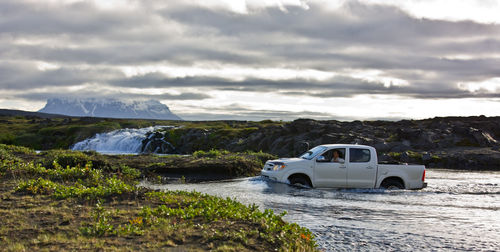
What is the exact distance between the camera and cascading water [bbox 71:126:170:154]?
56.5 m

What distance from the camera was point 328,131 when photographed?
154 feet

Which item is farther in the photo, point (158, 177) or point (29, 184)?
point (158, 177)

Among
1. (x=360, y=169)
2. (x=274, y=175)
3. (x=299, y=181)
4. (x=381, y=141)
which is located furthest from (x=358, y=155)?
(x=381, y=141)

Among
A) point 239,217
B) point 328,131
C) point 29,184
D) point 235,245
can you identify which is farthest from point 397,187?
point 328,131

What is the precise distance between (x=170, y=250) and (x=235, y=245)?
1.19m

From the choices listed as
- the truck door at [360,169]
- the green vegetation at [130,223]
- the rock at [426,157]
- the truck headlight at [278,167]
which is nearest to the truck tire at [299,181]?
the truck headlight at [278,167]

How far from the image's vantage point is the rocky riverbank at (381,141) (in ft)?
114

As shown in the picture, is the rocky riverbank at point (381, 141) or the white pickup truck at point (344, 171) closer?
the white pickup truck at point (344, 171)

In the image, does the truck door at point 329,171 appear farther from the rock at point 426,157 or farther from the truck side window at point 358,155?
the rock at point 426,157

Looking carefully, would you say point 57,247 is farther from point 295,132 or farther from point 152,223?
point 295,132

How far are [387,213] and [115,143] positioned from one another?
168 feet

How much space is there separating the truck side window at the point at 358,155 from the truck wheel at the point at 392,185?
50.8 inches

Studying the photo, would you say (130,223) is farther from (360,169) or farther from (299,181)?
(360,169)

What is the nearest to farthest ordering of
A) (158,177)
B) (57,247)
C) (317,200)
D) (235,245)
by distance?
1. (57,247)
2. (235,245)
3. (317,200)
4. (158,177)
